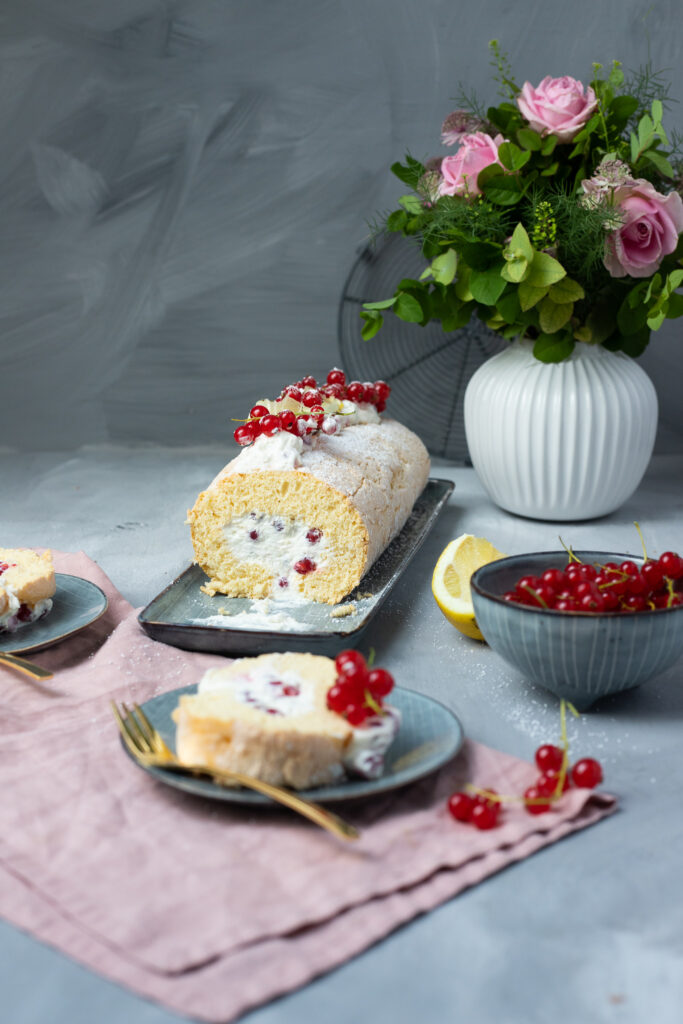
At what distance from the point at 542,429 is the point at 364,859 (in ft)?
5.16

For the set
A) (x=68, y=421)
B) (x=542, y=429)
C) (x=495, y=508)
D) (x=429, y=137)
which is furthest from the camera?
(x=68, y=421)

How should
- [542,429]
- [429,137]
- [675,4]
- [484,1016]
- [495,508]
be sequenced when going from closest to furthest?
[484,1016], [542,429], [495,508], [675,4], [429,137]

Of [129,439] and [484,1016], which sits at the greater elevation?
[484,1016]

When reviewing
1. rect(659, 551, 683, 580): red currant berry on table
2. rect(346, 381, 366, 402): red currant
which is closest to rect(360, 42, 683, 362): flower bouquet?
rect(346, 381, 366, 402): red currant

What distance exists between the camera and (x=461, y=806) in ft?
4.10

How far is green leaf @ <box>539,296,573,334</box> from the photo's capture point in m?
2.46

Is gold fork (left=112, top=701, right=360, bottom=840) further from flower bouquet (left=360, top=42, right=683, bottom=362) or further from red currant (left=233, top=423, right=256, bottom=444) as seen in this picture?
flower bouquet (left=360, top=42, right=683, bottom=362)

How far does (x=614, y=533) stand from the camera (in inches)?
102

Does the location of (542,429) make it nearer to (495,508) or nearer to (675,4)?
(495,508)

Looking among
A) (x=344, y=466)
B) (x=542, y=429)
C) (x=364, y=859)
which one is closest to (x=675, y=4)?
(x=542, y=429)

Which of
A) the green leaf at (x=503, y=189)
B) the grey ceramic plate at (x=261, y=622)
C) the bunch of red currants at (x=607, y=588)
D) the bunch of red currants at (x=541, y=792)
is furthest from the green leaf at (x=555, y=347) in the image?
the bunch of red currants at (x=541, y=792)

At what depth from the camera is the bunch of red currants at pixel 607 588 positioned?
1454mm

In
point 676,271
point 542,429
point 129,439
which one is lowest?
point 129,439

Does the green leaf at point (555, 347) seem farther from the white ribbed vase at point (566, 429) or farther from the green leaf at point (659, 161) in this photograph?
the green leaf at point (659, 161)
